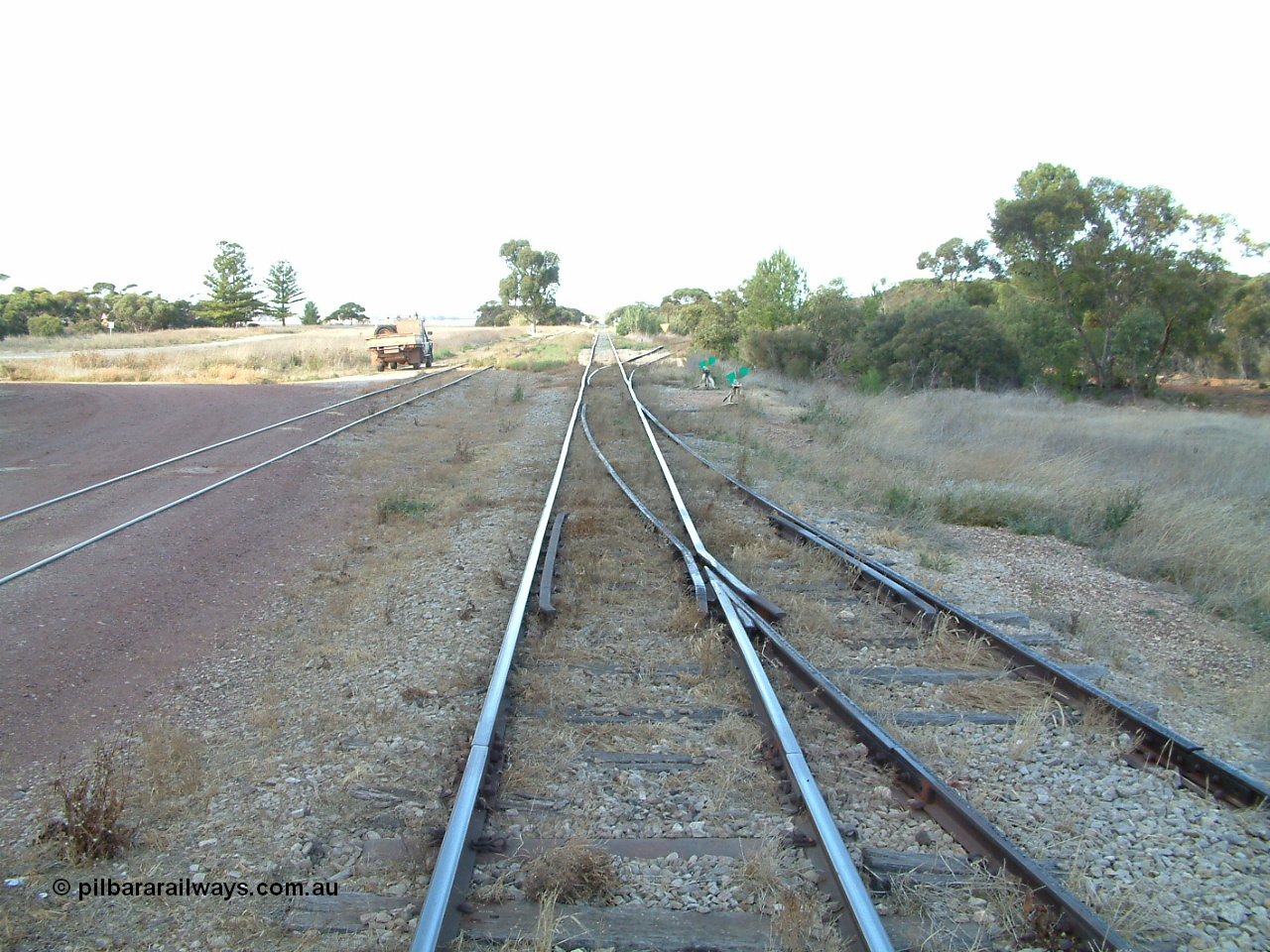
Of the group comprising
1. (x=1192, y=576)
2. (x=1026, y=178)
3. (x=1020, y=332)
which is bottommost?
(x=1192, y=576)

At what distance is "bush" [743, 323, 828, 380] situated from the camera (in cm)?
3359

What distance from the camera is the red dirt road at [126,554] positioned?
4938 mm

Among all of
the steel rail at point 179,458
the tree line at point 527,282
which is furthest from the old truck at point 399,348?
the tree line at point 527,282

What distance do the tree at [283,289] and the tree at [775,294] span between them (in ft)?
228

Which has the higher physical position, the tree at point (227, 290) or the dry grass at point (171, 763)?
the tree at point (227, 290)

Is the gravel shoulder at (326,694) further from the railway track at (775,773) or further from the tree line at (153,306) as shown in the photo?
the tree line at (153,306)

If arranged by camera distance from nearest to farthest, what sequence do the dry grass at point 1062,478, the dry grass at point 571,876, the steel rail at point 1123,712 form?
the dry grass at point 571,876 → the steel rail at point 1123,712 → the dry grass at point 1062,478

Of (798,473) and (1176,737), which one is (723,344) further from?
(1176,737)

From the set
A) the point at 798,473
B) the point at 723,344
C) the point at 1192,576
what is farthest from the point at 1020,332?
the point at 1192,576

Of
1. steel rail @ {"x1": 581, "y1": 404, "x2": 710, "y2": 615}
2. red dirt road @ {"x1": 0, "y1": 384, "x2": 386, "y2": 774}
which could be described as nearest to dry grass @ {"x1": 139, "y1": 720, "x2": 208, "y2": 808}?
red dirt road @ {"x1": 0, "y1": 384, "x2": 386, "y2": 774}

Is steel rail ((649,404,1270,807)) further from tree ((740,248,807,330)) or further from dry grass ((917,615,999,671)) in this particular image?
tree ((740,248,807,330))

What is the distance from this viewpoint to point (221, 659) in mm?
5508

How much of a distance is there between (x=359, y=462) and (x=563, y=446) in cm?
314

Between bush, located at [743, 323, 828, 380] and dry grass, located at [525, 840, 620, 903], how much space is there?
1218 inches
